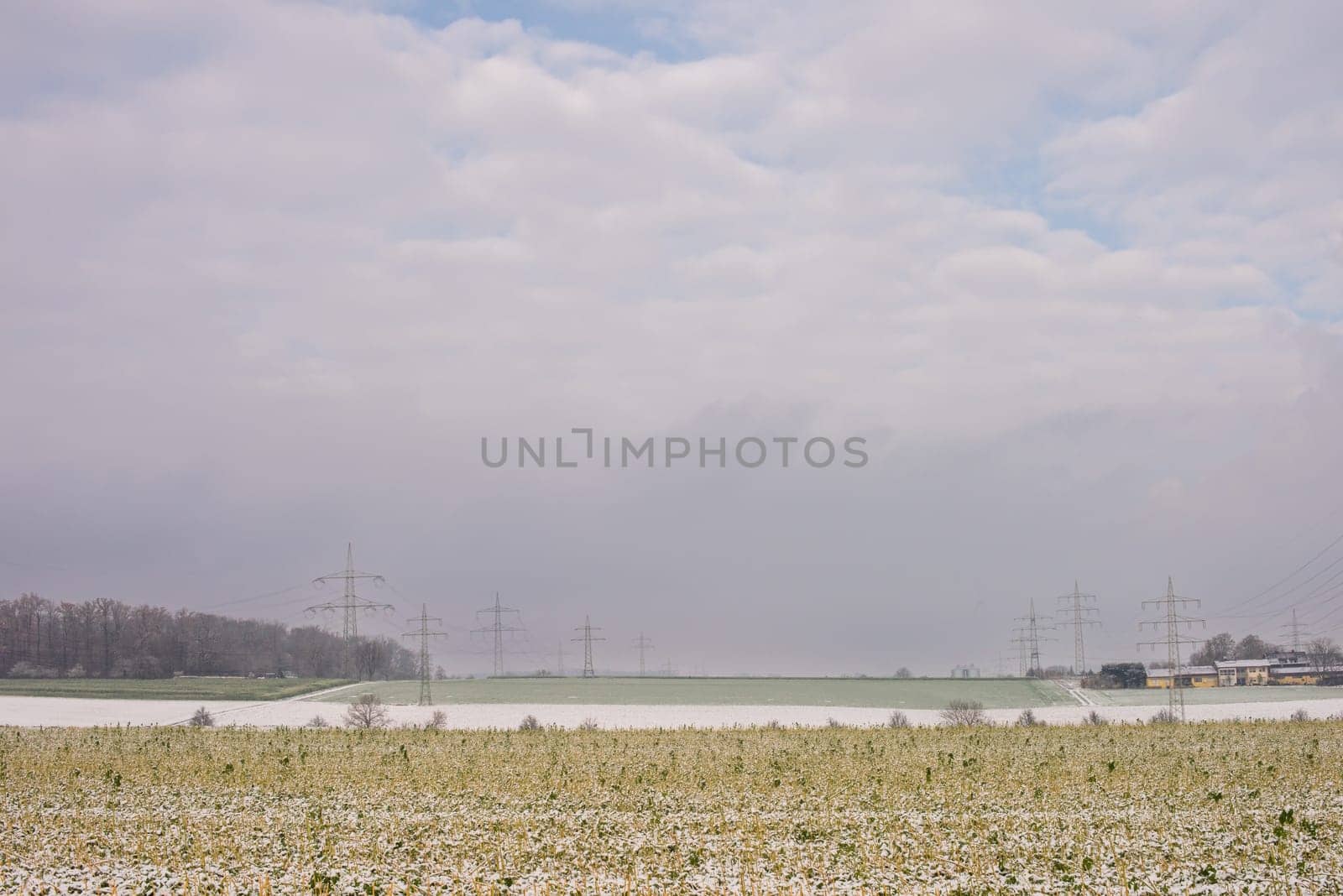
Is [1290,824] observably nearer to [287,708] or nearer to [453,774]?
[453,774]

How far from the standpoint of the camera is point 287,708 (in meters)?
109

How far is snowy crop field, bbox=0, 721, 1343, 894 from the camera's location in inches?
863

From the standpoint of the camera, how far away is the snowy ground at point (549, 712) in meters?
91.5

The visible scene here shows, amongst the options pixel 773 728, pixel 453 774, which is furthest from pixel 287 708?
pixel 453 774

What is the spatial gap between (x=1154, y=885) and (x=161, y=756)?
38.1 m

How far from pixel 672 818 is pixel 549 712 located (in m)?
79.5

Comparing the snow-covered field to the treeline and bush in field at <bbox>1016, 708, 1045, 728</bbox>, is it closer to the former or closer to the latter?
bush in field at <bbox>1016, 708, 1045, 728</bbox>

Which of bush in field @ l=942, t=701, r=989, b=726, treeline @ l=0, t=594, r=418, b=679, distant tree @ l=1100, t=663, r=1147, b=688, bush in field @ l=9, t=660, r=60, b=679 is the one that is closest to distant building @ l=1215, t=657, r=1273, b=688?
distant tree @ l=1100, t=663, r=1147, b=688

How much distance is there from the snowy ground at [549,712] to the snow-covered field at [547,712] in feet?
0.26

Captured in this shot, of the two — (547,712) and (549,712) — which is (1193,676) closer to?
(549,712)

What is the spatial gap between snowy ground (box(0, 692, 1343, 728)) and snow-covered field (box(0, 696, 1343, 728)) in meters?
0.08

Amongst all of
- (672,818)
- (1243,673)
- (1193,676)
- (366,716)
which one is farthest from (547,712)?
(1243,673)

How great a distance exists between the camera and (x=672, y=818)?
2867 centimetres

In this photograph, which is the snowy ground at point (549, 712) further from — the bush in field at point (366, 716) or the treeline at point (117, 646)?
→ the treeline at point (117, 646)
